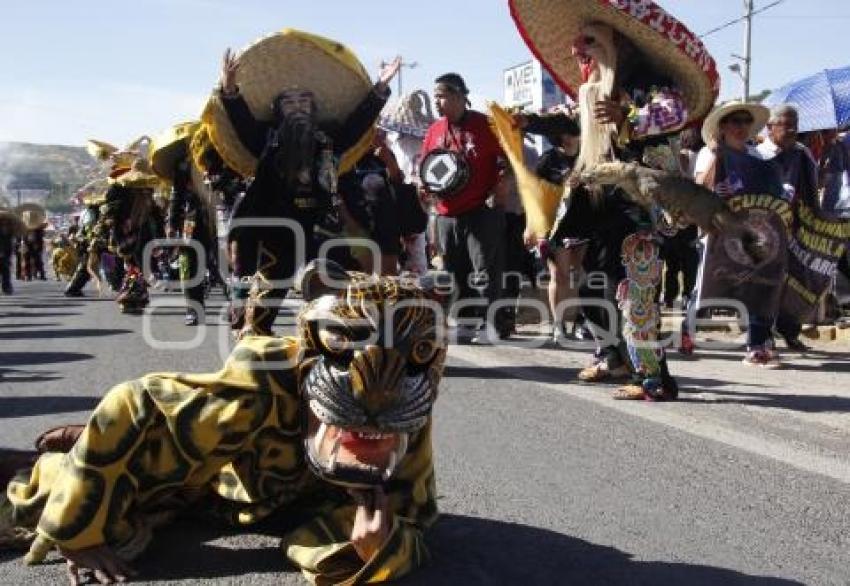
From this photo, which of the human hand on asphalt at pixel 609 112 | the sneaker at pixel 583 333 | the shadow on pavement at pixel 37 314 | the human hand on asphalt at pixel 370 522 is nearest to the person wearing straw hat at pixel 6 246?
the shadow on pavement at pixel 37 314

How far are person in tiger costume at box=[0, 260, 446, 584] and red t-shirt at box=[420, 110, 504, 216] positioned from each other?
16.4ft

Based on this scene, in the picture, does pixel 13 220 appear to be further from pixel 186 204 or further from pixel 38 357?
pixel 38 357

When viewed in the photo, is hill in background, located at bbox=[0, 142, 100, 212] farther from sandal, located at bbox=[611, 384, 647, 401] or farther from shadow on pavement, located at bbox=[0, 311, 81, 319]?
sandal, located at bbox=[611, 384, 647, 401]

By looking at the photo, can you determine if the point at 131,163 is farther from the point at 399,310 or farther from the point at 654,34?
the point at 399,310

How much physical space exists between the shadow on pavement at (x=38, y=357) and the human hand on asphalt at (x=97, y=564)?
212 inches

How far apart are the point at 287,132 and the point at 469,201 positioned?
244 centimetres

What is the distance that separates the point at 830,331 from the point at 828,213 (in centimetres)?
114

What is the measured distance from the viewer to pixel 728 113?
728 cm

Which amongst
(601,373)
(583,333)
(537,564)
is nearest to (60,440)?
(537,564)

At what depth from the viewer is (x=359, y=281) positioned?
269 cm

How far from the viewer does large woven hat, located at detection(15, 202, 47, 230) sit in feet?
80.5

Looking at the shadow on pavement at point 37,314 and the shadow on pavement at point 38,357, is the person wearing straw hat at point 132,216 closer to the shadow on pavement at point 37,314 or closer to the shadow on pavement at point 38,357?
the shadow on pavement at point 37,314

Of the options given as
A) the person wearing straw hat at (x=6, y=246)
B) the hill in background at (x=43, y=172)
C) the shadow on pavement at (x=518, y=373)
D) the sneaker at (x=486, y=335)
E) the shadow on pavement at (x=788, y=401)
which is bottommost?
the shadow on pavement at (x=788, y=401)

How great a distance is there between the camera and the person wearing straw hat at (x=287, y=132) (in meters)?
5.64
